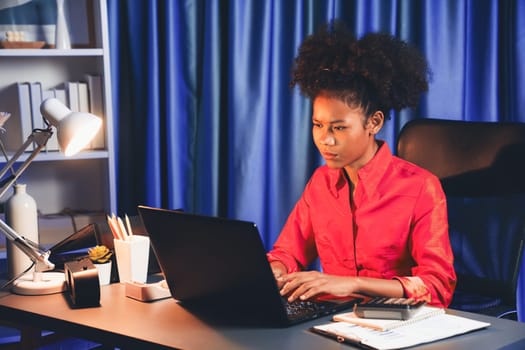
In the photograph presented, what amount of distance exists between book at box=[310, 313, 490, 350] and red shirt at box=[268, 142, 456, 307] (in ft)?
0.96

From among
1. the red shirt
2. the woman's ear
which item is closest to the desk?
the red shirt

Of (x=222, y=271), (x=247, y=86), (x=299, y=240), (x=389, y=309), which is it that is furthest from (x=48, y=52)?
(x=389, y=309)

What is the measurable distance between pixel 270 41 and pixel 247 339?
5.53 feet

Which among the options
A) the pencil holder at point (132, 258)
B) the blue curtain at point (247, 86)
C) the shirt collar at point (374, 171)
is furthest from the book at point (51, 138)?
the shirt collar at point (374, 171)

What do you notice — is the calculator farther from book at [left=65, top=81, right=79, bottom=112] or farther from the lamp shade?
book at [left=65, top=81, right=79, bottom=112]

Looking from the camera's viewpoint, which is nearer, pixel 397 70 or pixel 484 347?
pixel 484 347

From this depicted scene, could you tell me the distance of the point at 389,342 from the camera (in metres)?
1.31

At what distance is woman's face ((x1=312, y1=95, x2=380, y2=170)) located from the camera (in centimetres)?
187

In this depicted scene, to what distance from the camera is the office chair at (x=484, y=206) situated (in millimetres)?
1921

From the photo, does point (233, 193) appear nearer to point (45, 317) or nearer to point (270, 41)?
point (270, 41)

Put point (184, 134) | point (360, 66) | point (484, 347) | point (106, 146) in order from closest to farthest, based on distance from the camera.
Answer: point (484, 347)
point (360, 66)
point (106, 146)
point (184, 134)

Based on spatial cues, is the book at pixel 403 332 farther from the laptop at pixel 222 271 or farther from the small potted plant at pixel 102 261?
the small potted plant at pixel 102 261

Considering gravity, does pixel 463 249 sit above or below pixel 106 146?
below

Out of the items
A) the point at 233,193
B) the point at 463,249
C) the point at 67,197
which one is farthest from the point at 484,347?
the point at 67,197
